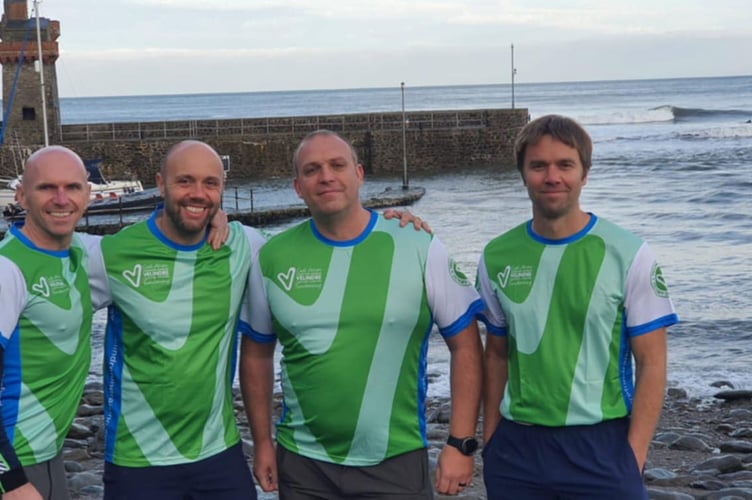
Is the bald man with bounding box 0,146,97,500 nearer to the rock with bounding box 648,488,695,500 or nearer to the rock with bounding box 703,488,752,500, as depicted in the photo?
the rock with bounding box 648,488,695,500

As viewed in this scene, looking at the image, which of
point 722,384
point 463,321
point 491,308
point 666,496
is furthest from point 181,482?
point 722,384

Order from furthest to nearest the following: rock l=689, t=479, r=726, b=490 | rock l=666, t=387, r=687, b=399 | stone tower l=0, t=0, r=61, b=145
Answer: stone tower l=0, t=0, r=61, b=145
rock l=666, t=387, r=687, b=399
rock l=689, t=479, r=726, b=490

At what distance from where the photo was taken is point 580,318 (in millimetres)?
3898

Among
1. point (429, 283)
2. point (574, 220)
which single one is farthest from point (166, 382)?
point (574, 220)

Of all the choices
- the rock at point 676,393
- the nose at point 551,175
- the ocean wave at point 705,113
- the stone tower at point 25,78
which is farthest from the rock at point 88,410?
the ocean wave at point 705,113

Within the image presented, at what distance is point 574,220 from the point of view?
A: 13.0 feet

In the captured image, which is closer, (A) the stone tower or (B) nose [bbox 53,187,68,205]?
(B) nose [bbox 53,187,68,205]

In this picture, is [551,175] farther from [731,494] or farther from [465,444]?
[731,494]

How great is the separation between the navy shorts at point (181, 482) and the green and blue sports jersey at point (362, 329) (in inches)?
11.7

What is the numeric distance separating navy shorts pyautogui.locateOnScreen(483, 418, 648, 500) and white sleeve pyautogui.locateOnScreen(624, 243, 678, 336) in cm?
38

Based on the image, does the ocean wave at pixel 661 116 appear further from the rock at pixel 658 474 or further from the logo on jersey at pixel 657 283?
the logo on jersey at pixel 657 283

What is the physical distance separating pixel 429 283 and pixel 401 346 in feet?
0.88

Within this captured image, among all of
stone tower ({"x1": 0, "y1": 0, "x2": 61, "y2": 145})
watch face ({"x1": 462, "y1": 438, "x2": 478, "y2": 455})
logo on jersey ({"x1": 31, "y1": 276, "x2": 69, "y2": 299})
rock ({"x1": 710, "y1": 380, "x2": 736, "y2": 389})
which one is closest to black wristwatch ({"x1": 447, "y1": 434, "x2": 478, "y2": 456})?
watch face ({"x1": 462, "y1": 438, "x2": 478, "y2": 455})

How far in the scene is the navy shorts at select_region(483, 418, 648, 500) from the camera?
383 centimetres
